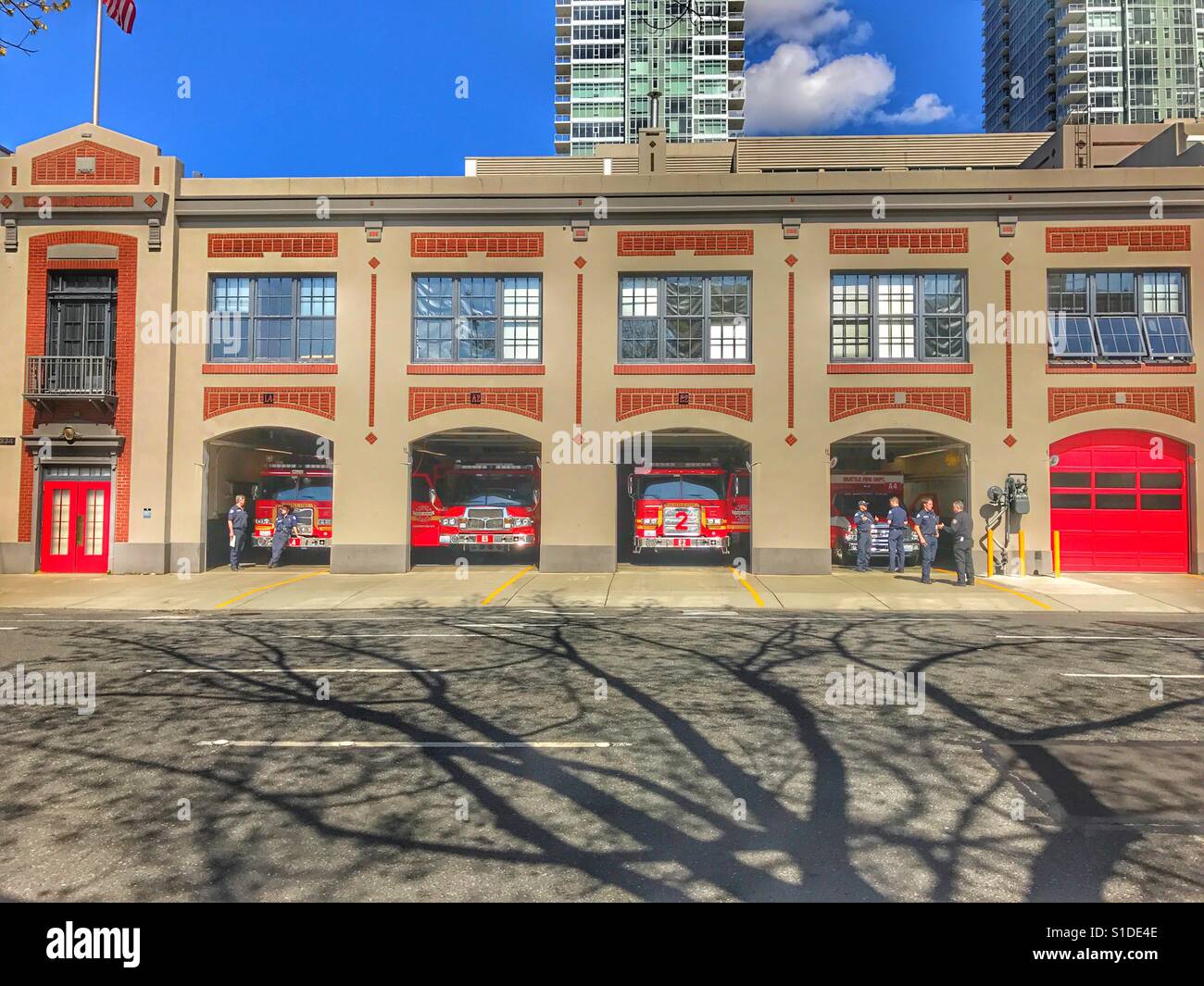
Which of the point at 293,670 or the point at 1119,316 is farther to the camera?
the point at 1119,316

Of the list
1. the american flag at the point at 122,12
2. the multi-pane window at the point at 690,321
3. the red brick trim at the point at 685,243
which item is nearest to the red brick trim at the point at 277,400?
the multi-pane window at the point at 690,321

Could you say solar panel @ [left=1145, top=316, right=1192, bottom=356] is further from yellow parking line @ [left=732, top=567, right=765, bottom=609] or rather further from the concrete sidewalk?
yellow parking line @ [left=732, top=567, right=765, bottom=609]

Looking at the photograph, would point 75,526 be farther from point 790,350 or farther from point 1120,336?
point 1120,336

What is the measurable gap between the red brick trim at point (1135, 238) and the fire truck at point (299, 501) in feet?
68.8

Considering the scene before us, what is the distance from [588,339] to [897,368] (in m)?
8.08

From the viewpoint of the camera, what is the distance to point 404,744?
6051mm

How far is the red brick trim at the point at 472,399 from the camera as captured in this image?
19.5m

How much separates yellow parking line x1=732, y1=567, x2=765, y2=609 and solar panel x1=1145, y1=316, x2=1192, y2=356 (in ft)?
38.7

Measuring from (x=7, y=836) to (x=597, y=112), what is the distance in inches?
4256

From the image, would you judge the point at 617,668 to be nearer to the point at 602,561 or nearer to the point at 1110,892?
the point at 1110,892

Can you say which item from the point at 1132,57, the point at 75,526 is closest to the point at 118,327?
the point at 75,526

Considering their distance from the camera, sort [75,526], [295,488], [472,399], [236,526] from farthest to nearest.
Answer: [295,488], [472,399], [75,526], [236,526]

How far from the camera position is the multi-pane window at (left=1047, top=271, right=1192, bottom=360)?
18.7 meters
